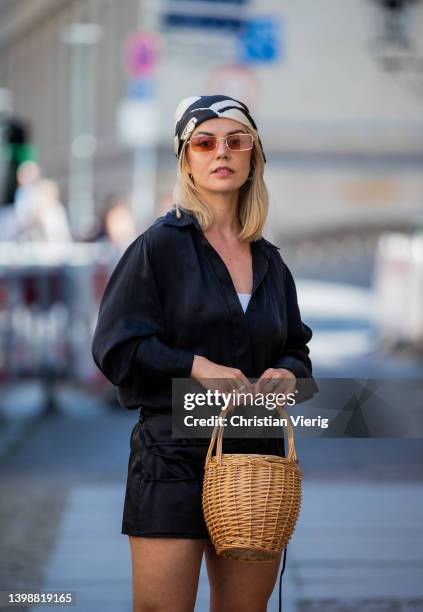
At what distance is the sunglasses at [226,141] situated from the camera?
130 inches

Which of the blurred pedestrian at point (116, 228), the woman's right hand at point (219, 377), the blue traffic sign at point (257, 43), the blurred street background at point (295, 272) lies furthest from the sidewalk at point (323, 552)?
the blue traffic sign at point (257, 43)

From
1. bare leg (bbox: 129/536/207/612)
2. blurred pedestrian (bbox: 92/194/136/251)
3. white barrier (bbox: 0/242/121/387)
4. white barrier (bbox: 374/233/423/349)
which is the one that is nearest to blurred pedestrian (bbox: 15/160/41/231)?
blurred pedestrian (bbox: 92/194/136/251)

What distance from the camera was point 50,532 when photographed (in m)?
6.68

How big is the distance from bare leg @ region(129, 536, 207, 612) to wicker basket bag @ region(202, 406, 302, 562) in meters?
0.12

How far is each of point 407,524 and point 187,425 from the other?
380cm

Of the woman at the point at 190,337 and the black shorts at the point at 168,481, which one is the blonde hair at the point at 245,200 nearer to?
the woman at the point at 190,337

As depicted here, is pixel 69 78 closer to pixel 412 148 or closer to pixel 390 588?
pixel 412 148

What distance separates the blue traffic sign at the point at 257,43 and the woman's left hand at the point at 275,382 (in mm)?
11240

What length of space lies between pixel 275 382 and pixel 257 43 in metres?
11.8

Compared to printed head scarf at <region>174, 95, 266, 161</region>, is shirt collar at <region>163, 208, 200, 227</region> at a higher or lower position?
lower

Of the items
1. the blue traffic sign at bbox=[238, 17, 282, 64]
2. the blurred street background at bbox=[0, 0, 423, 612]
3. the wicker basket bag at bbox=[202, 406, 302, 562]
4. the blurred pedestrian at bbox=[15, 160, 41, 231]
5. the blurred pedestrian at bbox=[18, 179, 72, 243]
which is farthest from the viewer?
the blurred pedestrian at bbox=[15, 160, 41, 231]

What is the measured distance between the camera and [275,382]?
3.20 m

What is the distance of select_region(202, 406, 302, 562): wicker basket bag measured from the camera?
302cm

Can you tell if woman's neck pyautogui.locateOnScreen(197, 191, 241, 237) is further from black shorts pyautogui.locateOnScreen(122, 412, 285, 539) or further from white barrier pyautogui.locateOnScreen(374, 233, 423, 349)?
white barrier pyautogui.locateOnScreen(374, 233, 423, 349)
